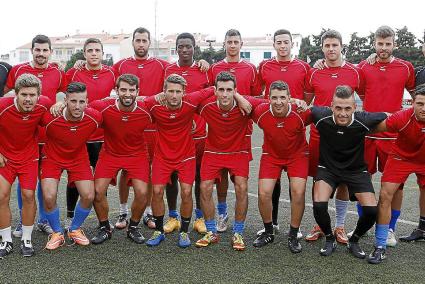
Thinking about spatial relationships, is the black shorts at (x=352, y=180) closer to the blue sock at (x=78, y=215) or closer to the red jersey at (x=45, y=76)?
the blue sock at (x=78, y=215)

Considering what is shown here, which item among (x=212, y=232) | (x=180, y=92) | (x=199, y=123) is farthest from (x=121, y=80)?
(x=212, y=232)

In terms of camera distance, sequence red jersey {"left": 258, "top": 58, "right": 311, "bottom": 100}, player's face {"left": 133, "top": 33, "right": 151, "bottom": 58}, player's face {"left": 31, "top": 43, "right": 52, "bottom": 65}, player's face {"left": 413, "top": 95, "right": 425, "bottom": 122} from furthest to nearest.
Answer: player's face {"left": 133, "top": 33, "right": 151, "bottom": 58} < red jersey {"left": 258, "top": 58, "right": 311, "bottom": 100} < player's face {"left": 31, "top": 43, "right": 52, "bottom": 65} < player's face {"left": 413, "top": 95, "right": 425, "bottom": 122}

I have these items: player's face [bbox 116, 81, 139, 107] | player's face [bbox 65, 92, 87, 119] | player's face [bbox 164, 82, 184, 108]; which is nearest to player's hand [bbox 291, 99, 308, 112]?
player's face [bbox 164, 82, 184, 108]

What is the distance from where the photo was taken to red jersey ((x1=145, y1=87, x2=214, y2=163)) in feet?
17.0

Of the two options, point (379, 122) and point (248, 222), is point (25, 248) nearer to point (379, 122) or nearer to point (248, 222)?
point (248, 222)

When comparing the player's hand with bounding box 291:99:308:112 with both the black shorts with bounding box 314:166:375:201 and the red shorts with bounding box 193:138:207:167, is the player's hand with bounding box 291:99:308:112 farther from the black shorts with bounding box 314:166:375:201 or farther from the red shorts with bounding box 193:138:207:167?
the red shorts with bounding box 193:138:207:167

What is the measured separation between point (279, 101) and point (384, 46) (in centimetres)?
145

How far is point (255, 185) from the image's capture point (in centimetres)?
856

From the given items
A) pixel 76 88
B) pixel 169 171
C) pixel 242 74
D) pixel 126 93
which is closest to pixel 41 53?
pixel 76 88

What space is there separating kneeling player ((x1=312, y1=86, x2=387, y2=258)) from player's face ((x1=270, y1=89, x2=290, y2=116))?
318mm

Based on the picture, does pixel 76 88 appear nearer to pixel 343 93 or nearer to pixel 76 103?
pixel 76 103

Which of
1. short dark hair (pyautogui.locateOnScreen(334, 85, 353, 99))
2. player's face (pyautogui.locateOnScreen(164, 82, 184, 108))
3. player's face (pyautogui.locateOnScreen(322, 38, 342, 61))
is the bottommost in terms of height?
player's face (pyautogui.locateOnScreen(164, 82, 184, 108))

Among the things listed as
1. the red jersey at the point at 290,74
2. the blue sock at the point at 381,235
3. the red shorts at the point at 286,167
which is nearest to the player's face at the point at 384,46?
the red jersey at the point at 290,74

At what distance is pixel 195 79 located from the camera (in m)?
5.83
